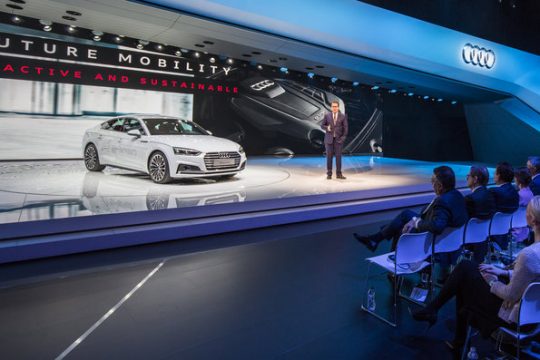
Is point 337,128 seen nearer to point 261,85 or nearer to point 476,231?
point 476,231

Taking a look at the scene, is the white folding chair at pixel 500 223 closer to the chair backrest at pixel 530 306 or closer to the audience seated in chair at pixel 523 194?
the audience seated in chair at pixel 523 194

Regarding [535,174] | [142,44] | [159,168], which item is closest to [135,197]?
[159,168]

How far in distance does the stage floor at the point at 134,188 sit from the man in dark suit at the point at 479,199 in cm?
289

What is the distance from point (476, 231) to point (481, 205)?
25 centimetres

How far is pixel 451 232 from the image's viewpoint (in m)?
3.11

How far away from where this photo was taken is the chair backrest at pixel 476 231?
3.36m

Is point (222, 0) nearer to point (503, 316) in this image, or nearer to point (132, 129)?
point (132, 129)

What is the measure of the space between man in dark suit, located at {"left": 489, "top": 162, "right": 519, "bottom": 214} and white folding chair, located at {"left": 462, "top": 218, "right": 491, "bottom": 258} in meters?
0.57

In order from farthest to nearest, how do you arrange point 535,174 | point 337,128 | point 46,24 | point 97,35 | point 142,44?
point 142,44 < point 97,35 < point 46,24 < point 337,128 < point 535,174

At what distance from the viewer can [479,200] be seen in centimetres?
352

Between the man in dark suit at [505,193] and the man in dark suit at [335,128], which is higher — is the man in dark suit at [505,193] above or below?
below

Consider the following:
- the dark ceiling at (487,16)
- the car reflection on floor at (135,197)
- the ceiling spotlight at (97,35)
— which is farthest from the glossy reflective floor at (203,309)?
the dark ceiling at (487,16)

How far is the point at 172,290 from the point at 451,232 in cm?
234

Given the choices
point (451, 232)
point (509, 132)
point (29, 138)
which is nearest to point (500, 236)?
point (451, 232)
